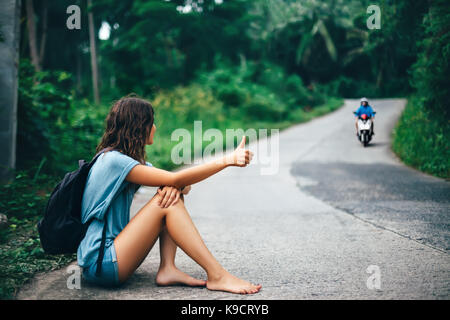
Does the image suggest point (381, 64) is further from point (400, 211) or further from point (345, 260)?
point (345, 260)

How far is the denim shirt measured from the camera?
106 inches

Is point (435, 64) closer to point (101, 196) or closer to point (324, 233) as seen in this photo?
point (324, 233)

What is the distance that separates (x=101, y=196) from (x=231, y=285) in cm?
110

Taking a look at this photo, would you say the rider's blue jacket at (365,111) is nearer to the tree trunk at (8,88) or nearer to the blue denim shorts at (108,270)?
the blue denim shorts at (108,270)

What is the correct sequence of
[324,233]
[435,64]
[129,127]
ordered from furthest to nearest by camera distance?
[435,64] < [324,233] < [129,127]

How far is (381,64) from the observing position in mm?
5859

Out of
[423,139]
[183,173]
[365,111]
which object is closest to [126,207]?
[183,173]

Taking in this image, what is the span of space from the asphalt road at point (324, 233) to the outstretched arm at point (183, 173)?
2.66ft

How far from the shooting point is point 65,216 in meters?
2.71

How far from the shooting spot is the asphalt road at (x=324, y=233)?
2.84 meters

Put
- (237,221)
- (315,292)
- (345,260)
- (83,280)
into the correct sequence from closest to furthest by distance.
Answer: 1. (315,292)
2. (83,280)
3. (345,260)
4. (237,221)

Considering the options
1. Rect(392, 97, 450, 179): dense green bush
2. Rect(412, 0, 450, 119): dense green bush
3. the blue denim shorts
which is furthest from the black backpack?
Rect(412, 0, 450, 119): dense green bush
